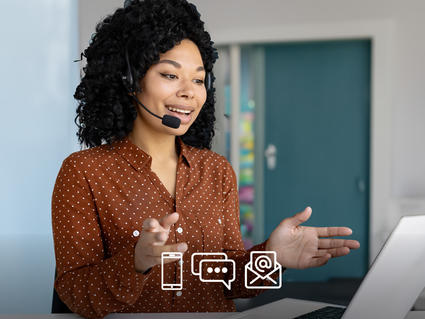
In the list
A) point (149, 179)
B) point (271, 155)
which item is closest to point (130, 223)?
point (149, 179)

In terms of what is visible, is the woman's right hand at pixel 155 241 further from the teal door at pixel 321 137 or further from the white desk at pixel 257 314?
the teal door at pixel 321 137

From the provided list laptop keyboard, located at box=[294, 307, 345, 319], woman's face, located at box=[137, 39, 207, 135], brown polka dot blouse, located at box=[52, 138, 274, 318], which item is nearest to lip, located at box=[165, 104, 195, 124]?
woman's face, located at box=[137, 39, 207, 135]

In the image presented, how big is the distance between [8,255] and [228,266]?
5.92ft

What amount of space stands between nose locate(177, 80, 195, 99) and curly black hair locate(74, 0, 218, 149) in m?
0.07

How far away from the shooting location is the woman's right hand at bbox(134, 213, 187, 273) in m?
0.52

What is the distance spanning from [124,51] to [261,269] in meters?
0.47

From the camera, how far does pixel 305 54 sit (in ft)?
8.61

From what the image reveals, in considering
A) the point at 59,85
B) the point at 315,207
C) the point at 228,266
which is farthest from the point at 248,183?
the point at 228,266

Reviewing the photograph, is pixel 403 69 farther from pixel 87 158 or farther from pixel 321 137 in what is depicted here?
pixel 87 158

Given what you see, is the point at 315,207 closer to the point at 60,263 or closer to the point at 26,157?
the point at 26,157

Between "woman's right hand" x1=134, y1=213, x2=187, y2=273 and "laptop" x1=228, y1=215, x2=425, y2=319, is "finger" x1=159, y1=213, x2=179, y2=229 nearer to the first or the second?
"woman's right hand" x1=134, y1=213, x2=187, y2=273

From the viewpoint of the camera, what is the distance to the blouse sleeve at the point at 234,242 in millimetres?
848

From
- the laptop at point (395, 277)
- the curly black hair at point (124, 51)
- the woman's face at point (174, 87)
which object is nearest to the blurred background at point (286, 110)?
the curly black hair at point (124, 51)

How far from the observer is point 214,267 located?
89 centimetres
